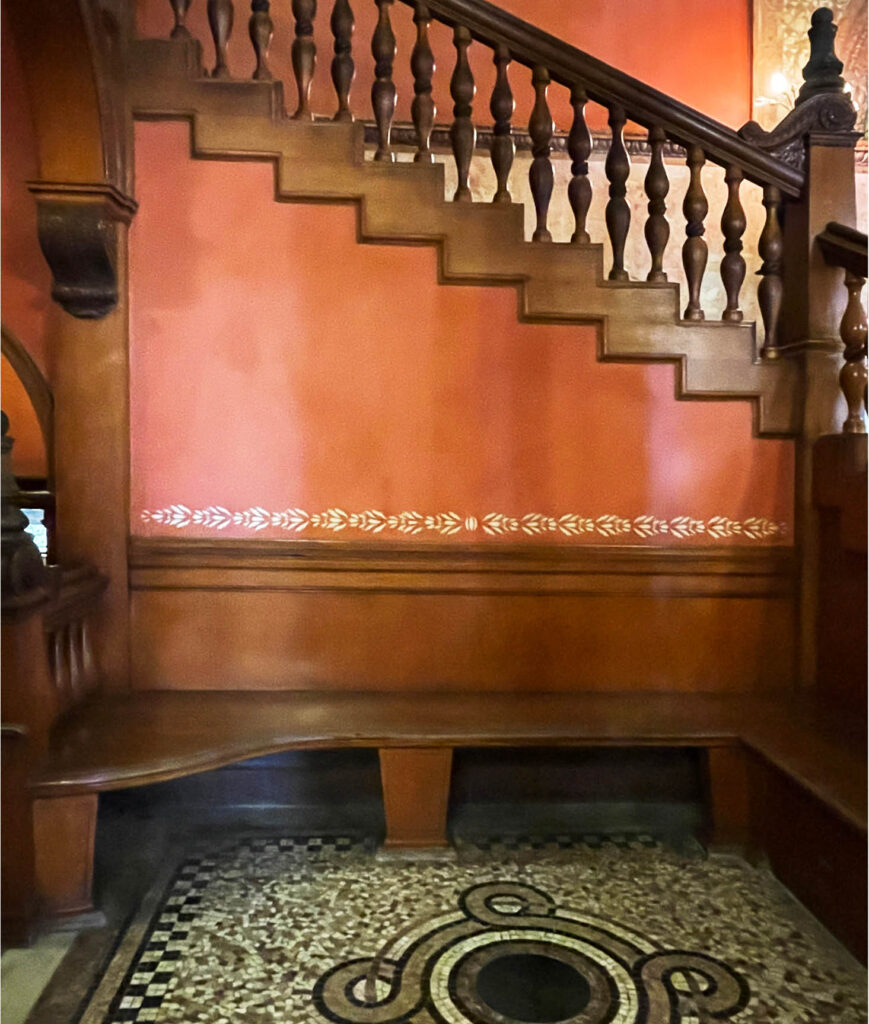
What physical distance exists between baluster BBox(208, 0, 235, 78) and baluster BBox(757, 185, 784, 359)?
171cm

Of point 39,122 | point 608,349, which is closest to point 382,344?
point 608,349

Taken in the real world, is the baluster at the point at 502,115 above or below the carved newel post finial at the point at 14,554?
above

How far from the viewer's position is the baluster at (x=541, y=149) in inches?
96.5

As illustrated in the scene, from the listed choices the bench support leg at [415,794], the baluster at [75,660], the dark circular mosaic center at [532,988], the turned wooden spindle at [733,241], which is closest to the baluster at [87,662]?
the baluster at [75,660]

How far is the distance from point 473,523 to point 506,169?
1.08 meters

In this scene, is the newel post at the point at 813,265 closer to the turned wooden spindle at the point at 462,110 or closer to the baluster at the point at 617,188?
the baluster at the point at 617,188

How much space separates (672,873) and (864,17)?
12.8 ft

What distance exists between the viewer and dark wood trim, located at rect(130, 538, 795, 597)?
2463 mm

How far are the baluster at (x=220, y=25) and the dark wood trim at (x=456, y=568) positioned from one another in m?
1.43

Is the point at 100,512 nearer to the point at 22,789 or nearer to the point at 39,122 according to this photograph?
the point at 22,789

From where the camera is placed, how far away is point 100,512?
2.41 meters

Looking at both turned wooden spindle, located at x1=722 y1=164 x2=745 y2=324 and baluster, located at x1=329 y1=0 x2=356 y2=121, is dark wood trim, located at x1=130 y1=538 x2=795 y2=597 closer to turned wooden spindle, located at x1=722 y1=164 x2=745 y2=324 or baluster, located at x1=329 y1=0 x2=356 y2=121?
turned wooden spindle, located at x1=722 y1=164 x2=745 y2=324

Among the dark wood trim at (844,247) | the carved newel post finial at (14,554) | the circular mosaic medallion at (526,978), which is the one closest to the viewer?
the circular mosaic medallion at (526,978)

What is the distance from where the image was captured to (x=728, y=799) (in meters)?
2.22
